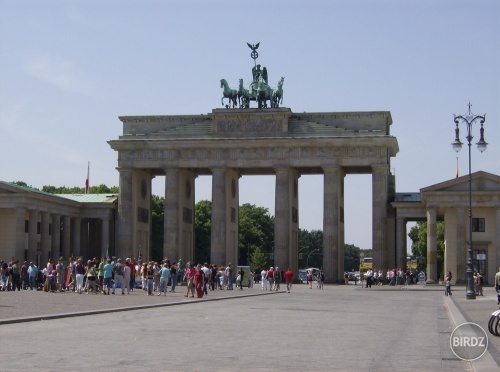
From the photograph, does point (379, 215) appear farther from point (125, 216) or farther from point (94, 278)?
point (94, 278)

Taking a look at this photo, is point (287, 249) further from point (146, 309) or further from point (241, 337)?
point (241, 337)

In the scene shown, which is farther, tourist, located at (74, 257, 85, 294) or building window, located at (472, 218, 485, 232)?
building window, located at (472, 218, 485, 232)

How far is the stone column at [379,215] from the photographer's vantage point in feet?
314

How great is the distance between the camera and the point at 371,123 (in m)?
97.3

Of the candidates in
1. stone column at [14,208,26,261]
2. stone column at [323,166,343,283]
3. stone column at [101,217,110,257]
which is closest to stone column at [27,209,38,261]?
stone column at [14,208,26,261]

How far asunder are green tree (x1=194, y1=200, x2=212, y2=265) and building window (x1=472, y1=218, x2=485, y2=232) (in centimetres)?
5163

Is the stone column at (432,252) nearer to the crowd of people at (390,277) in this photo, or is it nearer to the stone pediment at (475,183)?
the crowd of people at (390,277)

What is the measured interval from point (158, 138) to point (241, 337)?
78.2 metres

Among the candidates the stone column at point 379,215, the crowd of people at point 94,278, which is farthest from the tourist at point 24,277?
the stone column at point 379,215

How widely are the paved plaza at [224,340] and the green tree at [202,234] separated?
9863cm

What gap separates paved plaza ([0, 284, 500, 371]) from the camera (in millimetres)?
18219

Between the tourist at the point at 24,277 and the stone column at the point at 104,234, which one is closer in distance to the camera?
the tourist at the point at 24,277

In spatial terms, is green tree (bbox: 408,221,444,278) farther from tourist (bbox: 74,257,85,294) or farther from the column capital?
tourist (bbox: 74,257,85,294)

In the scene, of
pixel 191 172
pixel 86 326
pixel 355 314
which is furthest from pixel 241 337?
pixel 191 172
